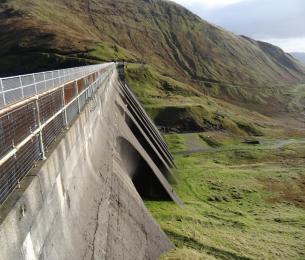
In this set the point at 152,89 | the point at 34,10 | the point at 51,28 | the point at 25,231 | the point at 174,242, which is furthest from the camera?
the point at 34,10

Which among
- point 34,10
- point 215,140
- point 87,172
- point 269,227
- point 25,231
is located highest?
point 34,10

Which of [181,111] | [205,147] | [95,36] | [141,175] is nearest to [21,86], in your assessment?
[141,175]

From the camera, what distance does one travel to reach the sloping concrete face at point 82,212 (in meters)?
8.59

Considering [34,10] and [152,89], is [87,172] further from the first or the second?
[34,10]

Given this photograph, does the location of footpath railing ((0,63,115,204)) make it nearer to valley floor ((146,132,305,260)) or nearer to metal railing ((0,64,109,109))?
metal railing ((0,64,109,109))

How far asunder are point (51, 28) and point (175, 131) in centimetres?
6932

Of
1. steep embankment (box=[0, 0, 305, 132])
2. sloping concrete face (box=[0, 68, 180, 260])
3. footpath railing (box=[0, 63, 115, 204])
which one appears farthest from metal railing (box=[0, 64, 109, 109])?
steep embankment (box=[0, 0, 305, 132])

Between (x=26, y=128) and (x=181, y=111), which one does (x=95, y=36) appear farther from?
(x=26, y=128)

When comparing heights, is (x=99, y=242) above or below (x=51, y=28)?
below

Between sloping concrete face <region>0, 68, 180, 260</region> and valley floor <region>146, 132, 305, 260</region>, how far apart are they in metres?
3.69

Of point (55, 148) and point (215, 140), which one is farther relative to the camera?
point (215, 140)

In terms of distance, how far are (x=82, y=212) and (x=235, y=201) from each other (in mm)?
34198

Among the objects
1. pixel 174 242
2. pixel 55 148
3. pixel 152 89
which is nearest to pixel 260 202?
pixel 174 242

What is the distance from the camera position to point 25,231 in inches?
328
